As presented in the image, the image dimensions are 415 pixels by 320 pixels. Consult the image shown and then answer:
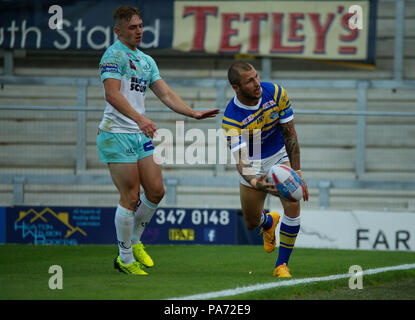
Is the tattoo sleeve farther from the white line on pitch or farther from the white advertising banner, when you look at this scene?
the white advertising banner

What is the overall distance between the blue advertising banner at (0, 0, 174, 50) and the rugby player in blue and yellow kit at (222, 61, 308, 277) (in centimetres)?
740

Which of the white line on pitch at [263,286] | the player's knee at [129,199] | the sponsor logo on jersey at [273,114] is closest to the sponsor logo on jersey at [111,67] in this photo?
the player's knee at [129,199]

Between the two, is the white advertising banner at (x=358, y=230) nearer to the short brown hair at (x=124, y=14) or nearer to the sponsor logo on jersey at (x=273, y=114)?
the sponsor logo on jersey at (x=273, y=114)

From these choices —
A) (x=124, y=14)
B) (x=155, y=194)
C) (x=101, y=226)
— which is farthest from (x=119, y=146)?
(x=101, y=226)

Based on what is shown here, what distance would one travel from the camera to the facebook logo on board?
1030cm

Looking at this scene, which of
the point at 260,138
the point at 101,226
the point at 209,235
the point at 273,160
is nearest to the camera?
the point at 260,138

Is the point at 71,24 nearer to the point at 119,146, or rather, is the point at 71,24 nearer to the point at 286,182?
the point at 119,146

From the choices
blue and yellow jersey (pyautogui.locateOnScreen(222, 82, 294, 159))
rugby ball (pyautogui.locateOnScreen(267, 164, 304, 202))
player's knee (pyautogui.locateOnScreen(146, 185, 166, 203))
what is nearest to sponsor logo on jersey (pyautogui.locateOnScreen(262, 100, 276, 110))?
blue and yellow jersey (pyautogui.locateOnScreen(222, 82, 294, 159))

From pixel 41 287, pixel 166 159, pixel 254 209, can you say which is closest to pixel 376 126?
pixel 166 159

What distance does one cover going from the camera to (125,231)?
6.18 meters

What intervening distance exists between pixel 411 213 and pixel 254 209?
4.13m

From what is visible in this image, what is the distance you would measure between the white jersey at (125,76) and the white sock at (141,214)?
71cm

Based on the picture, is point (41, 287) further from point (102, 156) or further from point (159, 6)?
point (159, 6)

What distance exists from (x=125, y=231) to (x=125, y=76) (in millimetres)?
1348
